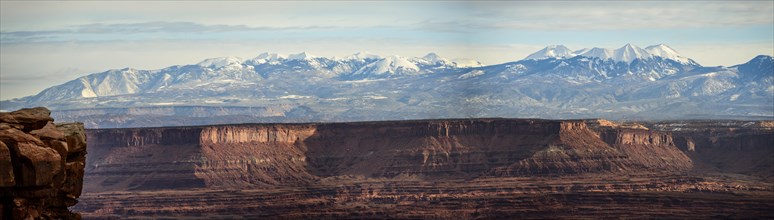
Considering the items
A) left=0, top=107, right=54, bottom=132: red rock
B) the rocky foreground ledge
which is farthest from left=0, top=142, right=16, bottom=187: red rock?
left=0, top=107, right=54, bottom=132: red rock

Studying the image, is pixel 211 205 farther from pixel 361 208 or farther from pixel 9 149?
pixel 9 149

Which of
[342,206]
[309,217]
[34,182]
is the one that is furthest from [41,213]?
[342,206]

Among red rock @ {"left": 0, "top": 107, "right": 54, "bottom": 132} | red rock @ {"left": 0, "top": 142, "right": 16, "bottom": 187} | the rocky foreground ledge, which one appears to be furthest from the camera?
red rock @ {"left": 0, "top": 107, "right": 54, "bottom": 132}

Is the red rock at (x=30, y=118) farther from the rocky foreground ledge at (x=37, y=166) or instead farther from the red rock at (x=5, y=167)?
the red rock at (x=5, y=167)

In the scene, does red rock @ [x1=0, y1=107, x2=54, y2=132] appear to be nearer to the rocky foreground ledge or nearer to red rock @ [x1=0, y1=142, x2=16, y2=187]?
the rocky foreground ledge

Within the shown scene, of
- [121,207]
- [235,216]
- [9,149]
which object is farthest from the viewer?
[121,207]

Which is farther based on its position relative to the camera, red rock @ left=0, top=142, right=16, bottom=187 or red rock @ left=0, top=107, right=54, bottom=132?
red rock @ left=0, top=107, right=54, bottom=132

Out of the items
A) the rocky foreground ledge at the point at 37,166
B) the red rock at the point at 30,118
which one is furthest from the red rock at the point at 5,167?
the red rock at the point at 30,118

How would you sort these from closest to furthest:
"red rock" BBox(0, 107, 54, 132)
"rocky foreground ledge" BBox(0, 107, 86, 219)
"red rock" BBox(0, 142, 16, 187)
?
"red rock" BBox(0, 142, 16, 187) → "rocky foreground ledge" BBox(0, 107, 86, 219) → "red rock" BBox(0, 107, 54, 132)

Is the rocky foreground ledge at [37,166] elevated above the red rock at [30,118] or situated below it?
below
